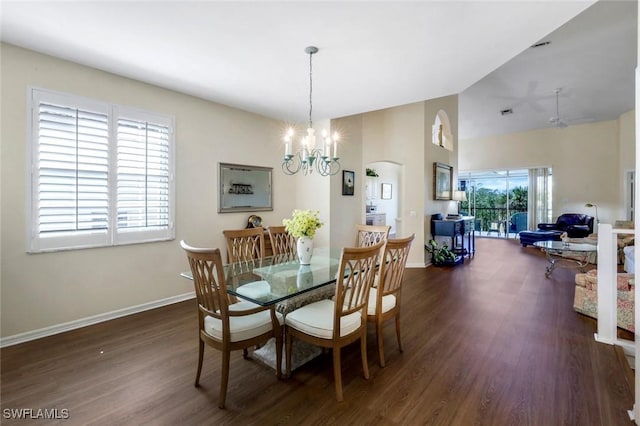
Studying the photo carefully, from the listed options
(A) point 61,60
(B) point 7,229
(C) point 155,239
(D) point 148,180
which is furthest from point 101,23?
(C) point 155,239

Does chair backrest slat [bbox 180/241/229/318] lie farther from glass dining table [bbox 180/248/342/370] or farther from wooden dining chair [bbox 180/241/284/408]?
glass dining table [bbox 180/248/342/370]

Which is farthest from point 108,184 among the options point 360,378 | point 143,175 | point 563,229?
point 563,229

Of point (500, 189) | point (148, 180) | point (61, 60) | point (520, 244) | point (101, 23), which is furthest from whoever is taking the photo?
point (500, 189)

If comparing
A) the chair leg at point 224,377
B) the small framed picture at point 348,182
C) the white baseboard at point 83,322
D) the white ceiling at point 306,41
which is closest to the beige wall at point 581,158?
the white ceiling at point 306,41

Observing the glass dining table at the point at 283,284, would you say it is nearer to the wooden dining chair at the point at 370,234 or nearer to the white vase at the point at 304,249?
the white vase at the point at 304,249

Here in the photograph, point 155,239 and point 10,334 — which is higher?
point 155,239

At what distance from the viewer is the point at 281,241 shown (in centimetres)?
352

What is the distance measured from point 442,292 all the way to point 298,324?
2900mm

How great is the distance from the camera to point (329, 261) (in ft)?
9.58

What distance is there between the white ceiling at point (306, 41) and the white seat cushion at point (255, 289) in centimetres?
210

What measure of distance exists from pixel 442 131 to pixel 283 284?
6118 mm

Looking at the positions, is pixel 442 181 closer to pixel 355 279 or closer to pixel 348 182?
pixel 348 182

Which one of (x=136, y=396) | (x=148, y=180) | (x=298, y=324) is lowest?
(x=136, y=396)

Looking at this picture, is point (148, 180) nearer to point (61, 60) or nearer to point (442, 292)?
point (61, 60)
